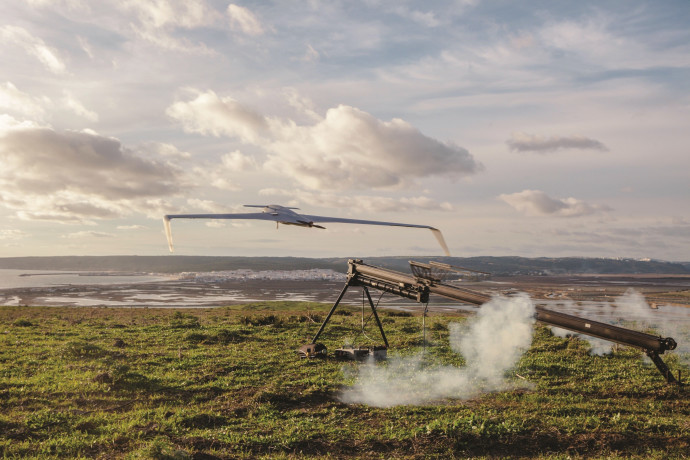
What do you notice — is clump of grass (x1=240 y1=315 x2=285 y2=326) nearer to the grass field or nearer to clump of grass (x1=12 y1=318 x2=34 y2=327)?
the grass field

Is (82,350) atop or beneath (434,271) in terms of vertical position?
beneath

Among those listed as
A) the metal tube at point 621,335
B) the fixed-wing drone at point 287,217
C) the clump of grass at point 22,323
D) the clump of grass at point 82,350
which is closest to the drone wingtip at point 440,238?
the fixed-wing drone at point 287,217

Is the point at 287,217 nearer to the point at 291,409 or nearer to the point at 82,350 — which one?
the point at 291,409

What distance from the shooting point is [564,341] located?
99.4 ft

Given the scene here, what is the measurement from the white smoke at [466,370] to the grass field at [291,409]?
0.80 metres

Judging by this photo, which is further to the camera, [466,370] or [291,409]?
[466,370]

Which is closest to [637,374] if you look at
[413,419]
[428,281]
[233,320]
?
[428,281]

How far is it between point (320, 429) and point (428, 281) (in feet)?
26.6

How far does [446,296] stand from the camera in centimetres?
1947

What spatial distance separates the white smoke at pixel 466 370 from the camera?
60.7 feet

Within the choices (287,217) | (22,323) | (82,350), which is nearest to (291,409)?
(287,217)

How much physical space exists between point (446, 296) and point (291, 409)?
850cm

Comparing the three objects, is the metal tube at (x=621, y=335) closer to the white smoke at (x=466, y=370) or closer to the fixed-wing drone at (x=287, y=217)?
the white smoke at (x=466, y=370)

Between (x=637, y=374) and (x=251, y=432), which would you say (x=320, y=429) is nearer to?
(x=251, y=432)
